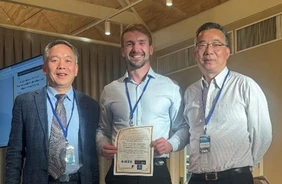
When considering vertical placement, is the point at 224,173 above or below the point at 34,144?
below

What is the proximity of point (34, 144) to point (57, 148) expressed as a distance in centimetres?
12

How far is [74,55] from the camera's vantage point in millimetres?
2617

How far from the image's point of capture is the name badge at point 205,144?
2.49 metres

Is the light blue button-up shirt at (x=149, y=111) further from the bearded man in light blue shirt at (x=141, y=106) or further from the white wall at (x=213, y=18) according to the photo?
the white wall at (x=213, y=18)

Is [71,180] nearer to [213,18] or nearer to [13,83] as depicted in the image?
[13,83]

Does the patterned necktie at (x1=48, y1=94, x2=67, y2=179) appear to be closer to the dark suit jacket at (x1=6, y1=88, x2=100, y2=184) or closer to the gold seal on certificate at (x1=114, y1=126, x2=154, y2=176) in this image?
the dark suit jacket at (x1=6, y1=88, x2=100, y2=184)

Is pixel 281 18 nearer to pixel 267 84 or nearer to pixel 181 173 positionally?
pixel 267 84

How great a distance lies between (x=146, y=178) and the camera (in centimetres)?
256

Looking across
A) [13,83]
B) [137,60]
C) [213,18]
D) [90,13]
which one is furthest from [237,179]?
[90,13]

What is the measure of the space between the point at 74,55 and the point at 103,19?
3.71 meters

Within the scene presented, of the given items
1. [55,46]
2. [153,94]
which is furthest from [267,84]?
[55,46]

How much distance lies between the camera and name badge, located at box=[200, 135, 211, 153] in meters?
2.49

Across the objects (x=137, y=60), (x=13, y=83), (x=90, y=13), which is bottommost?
(x=137, y=60)

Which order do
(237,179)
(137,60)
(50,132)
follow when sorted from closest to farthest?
(237,179) < (50,132) < (137,60)
